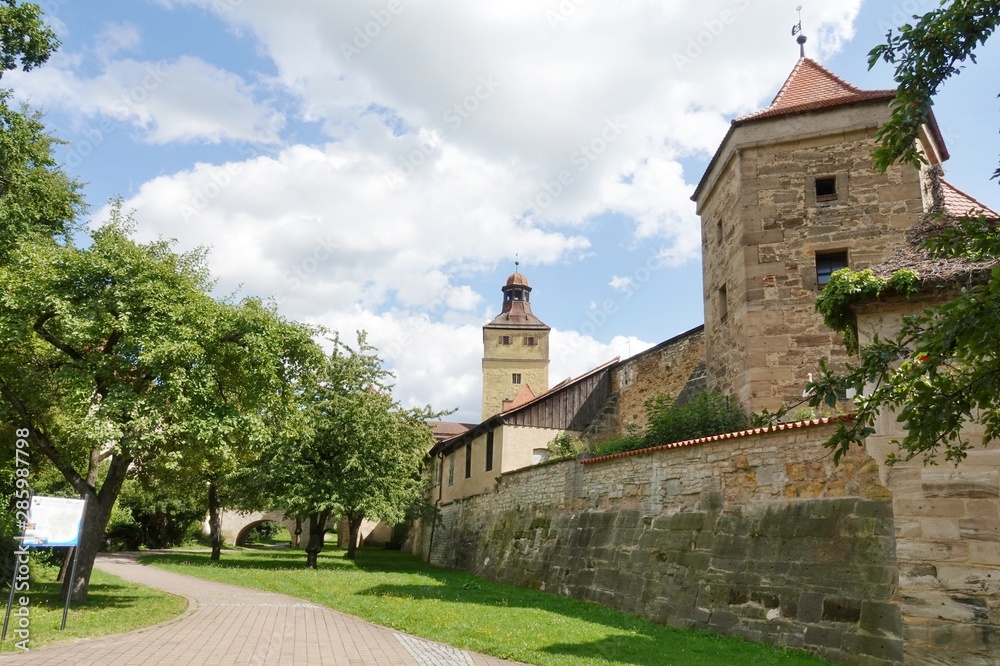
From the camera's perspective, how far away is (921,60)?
5.16 m

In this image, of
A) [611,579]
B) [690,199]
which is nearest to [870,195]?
[690,199]

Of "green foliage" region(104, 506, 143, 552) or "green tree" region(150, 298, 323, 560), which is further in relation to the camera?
"green foliage" region(104, 506, 143, 552)

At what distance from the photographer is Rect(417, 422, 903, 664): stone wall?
8789 mm

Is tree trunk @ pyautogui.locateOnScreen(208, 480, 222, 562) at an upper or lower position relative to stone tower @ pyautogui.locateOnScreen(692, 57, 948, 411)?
lower

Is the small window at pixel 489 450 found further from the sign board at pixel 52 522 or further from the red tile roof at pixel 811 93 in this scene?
the sign board at pixel 52 522

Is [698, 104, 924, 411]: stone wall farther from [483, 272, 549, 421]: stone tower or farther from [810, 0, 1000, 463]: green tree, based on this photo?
[483, 272, 549, 421]: stone tower

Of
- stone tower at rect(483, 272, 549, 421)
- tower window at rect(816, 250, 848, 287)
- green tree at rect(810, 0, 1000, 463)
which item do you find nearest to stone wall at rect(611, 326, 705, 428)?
tower window at rect(816, 250, 848, 287)

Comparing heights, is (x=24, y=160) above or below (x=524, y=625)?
above

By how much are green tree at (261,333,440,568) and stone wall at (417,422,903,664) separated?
8824 mm

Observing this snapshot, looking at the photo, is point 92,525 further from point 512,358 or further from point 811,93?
point 512,358

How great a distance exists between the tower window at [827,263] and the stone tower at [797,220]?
0.07 feet

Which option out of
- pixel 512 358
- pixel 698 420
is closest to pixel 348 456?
pixel 698 420

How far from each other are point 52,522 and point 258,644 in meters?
3.08

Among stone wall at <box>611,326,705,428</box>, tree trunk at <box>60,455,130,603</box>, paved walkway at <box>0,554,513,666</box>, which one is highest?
stone wall at <box>611,326,705,428</box>
